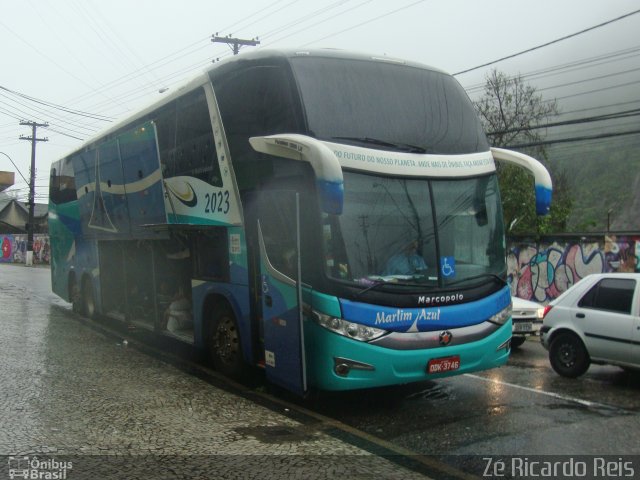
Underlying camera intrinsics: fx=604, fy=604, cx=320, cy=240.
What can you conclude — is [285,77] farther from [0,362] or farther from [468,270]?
[0,362]

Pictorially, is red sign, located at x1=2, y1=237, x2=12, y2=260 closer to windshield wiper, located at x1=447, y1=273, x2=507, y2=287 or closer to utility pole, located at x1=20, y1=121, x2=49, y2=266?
utility pole, located at x1=20, y1=121, x2=49, y2=266

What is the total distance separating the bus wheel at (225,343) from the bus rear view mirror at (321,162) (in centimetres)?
255

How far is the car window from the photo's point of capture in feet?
25.5

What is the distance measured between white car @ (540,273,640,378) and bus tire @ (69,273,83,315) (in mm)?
10276

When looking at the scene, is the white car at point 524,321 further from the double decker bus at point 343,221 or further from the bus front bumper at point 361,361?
the bus front bumper at point 361,361

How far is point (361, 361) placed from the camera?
5.71 meters

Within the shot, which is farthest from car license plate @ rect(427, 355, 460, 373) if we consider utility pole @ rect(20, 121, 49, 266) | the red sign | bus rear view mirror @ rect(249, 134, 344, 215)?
the red sign

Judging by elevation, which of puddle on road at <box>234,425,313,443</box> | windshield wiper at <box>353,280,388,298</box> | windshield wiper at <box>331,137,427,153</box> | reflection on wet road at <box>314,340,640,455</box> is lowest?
reflection on wet road at <box>314,340,640,455</box>

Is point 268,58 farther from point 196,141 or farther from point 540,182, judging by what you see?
point 540,182

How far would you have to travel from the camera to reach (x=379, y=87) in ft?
21.6

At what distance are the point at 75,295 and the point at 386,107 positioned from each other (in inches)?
419

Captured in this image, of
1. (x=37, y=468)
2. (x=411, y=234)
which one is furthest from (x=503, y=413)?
(x=37, y=468)

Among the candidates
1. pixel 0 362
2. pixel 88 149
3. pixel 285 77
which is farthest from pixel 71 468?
pixel 88 149

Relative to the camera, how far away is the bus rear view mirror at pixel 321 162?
518 centimetres
